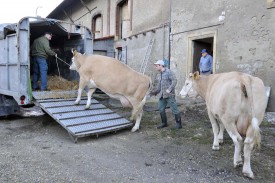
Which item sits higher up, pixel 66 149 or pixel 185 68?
pixel 185 68

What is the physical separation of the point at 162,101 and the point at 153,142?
1.27 m

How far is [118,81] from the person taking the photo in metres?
6.59

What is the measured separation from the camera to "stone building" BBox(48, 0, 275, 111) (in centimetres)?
775

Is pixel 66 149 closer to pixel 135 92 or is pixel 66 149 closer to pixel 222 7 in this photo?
pixel 135 92

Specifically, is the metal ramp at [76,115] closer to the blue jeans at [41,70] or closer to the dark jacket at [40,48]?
the blue jeans at [41,70]

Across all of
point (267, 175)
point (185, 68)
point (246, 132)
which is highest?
point (185, 68)

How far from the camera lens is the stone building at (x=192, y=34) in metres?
7.75

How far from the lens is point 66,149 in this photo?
5.21m

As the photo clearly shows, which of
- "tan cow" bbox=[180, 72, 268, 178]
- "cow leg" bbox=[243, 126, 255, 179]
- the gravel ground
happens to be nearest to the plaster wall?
the gravel ground

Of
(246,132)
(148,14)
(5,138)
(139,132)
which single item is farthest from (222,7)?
(5,138)

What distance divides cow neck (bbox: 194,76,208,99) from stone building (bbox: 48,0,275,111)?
2.96 meters

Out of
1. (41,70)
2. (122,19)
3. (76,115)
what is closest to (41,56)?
(41,70)

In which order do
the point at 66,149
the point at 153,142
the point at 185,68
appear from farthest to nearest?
the point at 185,68
the point at 153,142
the point at 66,149

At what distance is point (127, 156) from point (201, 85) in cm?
215
